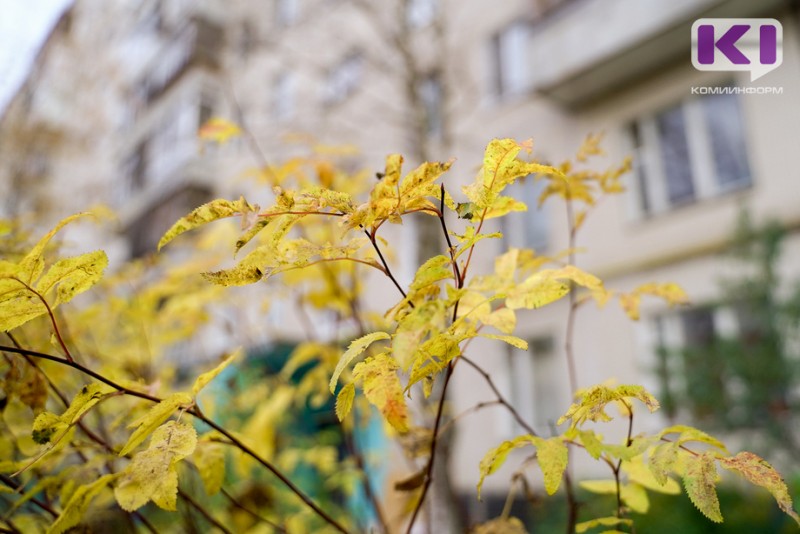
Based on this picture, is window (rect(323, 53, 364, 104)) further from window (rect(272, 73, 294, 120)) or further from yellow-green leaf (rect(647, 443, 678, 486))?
yellow-green leaf (rect(647, 443, 678, 486))

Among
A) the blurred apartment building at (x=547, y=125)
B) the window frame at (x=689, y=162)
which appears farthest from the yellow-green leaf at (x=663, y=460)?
the window frame at (x=689, y=162)

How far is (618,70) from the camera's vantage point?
21.2 ft

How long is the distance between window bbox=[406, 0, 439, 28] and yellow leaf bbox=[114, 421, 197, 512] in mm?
4153

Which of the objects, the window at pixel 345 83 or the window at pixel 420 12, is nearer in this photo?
the window at pixel 420 12

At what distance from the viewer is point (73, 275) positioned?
0.77 metres

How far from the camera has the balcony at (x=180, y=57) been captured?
1173cm

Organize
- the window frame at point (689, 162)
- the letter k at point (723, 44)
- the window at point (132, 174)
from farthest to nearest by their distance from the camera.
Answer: the window at point (132, 174) → the window frame at point (689, 162) → the letter k at point (723, 44)

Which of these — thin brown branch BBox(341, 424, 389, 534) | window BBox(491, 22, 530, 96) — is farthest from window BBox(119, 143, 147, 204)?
thin brown branch BBox(341, 424, 389, 534)

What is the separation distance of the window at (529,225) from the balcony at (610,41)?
1234 mm

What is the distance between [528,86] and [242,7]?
4090 millimetres

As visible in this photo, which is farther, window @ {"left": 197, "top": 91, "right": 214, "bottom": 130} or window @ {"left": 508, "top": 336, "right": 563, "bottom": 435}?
window @ {"left": 197, "top": 91, "right": 214, "bottom": 130}

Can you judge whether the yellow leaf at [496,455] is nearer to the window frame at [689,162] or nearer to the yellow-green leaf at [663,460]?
the yellow-green leaf at [663,460]

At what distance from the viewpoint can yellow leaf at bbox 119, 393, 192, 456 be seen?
75 centimetres

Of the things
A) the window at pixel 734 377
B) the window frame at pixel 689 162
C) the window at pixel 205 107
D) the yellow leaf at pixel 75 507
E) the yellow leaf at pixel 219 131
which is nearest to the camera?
the yellow leaf at pixel 75 507
